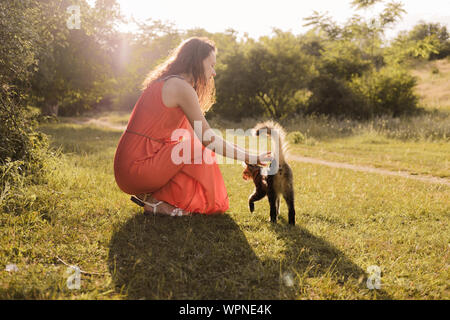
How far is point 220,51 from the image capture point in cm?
2052

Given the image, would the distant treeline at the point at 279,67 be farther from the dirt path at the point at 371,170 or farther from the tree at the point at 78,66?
the dirt path at the point at 371,170

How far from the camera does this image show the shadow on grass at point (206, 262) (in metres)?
2.39

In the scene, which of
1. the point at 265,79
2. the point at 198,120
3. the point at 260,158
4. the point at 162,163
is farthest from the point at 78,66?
the point at 260,158

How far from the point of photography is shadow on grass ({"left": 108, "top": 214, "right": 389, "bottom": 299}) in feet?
7.83

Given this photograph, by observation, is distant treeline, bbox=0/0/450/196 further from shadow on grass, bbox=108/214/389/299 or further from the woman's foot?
shadow on grass, bbox=108/214/389/299

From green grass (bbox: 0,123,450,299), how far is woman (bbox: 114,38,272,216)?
0.28 m

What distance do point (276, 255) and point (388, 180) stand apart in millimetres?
4035

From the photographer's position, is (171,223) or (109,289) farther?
(171,223)

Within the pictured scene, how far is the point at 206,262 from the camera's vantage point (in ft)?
9.11

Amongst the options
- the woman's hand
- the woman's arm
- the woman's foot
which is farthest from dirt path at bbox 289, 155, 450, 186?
the woman's foot

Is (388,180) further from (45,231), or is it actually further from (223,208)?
(45,231)

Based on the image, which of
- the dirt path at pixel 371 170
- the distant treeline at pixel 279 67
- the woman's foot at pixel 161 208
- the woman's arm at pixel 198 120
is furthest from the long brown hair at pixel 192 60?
the distant treeline at pixel 279 67

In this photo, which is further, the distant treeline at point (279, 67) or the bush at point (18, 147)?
the distant treeline at point (279, 67)
